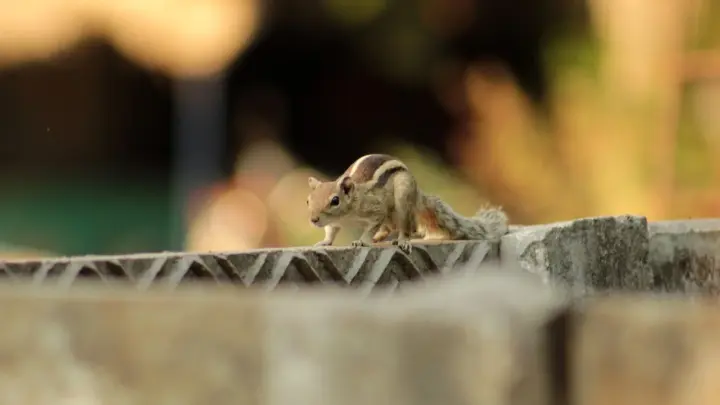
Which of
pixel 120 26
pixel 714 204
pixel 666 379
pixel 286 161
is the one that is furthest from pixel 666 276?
pixel 120 26

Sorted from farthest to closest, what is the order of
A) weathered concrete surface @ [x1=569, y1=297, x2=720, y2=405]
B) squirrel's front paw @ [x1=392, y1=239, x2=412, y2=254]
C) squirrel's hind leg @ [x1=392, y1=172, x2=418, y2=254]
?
squirrel's hind leg @ [x1=392, y1=172, x2=418, y2=254]
squirrel's front paw @ [x1=392, y1=239, x2=412, y2=254]
weathered concrete surface @ [x1=569, y1=297, x2=720, y2=405]

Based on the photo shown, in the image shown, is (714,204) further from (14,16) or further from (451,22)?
(14,16)

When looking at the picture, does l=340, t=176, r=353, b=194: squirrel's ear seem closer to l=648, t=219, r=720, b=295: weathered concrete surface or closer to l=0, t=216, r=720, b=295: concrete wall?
l=0, t=216, r=720, b=295: concrete wall

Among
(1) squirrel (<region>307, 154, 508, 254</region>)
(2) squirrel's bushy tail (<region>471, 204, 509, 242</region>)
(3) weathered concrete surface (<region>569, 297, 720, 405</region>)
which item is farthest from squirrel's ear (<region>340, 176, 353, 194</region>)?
(3) weathered concrete surface (<region>569, 297, 720, 405</region>)

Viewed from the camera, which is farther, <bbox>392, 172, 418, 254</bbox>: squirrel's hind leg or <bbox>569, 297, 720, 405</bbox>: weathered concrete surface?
<bbox>392, 172, 418, 254</bbox>: squirrel's hind leg

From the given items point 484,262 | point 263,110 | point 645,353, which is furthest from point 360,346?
point 263,110

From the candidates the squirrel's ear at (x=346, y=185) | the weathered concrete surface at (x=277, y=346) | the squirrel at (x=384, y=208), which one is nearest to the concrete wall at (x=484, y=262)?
the squirrel at (x=384, y=208)
